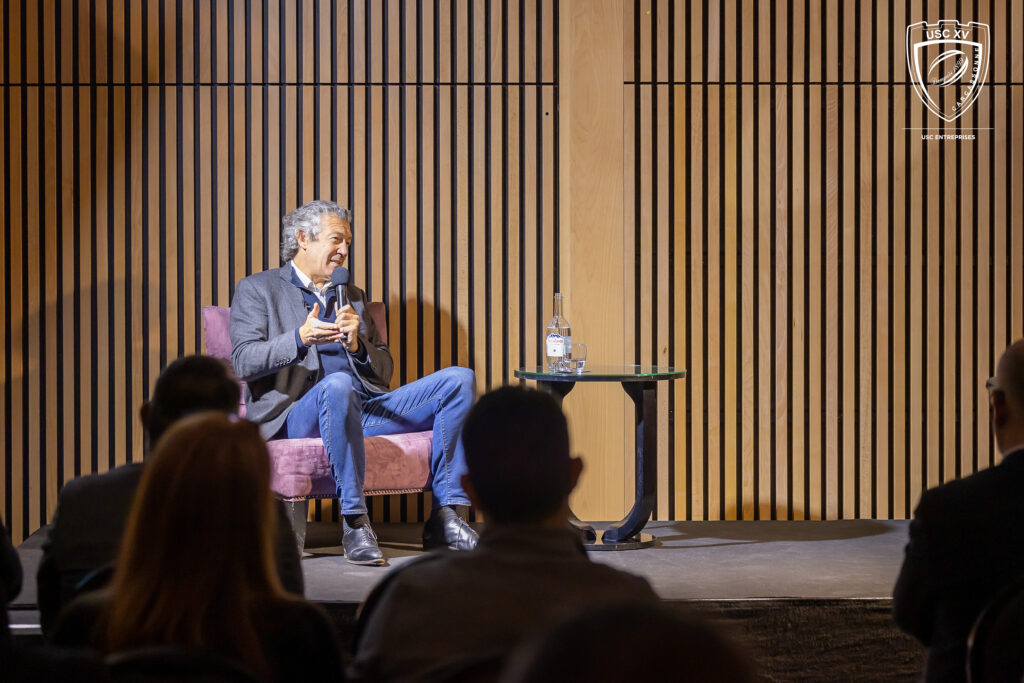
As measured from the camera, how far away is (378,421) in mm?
4121

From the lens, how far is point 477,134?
482 centimetres

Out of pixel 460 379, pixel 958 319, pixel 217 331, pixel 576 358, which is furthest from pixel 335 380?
pixel 958 319

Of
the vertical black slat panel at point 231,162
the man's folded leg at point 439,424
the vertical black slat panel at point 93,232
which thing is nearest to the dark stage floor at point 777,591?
the man's folded leg at point 439,424

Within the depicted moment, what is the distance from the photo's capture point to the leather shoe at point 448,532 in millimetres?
3848

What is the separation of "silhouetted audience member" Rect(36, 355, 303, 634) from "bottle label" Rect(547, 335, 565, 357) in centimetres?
204

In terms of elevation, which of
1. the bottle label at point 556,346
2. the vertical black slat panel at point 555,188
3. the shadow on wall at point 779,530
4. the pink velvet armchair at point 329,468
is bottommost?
the shadow on wall at point 779,530

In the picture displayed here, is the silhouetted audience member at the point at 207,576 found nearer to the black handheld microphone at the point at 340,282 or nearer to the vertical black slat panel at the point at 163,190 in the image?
the black handheld microphone at the point at 340,282

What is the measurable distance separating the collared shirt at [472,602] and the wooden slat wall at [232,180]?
3.47m

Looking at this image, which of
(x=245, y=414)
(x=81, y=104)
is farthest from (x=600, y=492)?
(x=81, y=104)

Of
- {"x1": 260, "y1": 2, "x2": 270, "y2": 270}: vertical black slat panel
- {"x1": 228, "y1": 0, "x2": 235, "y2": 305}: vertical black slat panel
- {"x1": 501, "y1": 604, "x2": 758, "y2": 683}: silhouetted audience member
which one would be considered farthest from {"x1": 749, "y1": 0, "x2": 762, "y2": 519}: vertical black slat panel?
{"x1": 501, "y1": 604, "x2": 758, "y2": 683}: silhouetted audience member

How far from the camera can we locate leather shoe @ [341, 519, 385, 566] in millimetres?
3762

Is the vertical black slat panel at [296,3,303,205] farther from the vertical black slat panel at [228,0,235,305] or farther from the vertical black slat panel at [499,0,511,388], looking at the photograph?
the vertical black slat panel at [499,0,511,388]

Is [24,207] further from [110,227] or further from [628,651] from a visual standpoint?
[628,651]

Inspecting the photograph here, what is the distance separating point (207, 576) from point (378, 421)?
281 cm
